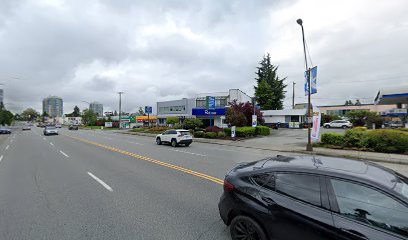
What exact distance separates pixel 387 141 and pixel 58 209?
700 inches

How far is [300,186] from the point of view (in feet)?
11.1

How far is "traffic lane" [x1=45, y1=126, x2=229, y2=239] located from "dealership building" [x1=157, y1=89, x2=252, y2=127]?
35671 mm

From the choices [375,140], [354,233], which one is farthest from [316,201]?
[375,140]

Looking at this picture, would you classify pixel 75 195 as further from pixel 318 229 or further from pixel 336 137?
pixel 336 137

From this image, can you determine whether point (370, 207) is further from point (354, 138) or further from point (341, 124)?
point (341, 124)

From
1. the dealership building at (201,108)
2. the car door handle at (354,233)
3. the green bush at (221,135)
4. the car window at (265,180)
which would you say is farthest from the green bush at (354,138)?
the dealership building at (201,108)

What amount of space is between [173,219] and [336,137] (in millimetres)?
16908

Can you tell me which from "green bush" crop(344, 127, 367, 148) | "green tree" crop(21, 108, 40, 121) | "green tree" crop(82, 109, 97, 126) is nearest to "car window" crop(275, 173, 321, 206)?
"green bush" crop(344, 127, 367, 148)

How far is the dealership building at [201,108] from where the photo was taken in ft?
153

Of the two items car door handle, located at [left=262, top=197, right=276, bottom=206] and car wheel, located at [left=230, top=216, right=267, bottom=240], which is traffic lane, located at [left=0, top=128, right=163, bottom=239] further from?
car door handle, located at [left=262, top=197, right=276, bottom=206]

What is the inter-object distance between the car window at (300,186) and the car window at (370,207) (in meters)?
0.22

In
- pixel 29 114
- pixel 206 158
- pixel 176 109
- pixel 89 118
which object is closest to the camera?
pixel 206 158

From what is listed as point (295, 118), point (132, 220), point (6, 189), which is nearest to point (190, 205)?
point (132, 220)

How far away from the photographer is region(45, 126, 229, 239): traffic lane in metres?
4.49
